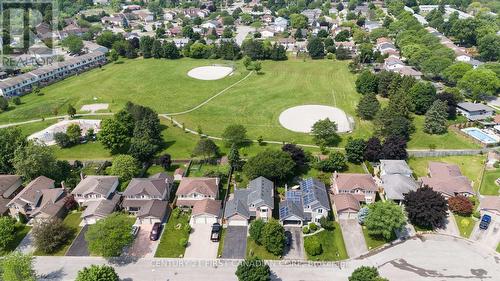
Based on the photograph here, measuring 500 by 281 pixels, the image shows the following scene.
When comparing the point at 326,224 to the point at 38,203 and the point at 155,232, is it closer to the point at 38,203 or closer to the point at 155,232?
the point at 155,232

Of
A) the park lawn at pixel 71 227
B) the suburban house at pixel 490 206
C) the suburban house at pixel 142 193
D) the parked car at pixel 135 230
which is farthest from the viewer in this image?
the suburban house at pixel 142 193

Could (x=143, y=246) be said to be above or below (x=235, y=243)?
below

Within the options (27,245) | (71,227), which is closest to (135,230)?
(71,227)

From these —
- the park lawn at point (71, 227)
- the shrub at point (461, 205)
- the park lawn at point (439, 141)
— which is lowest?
the park lawn at point (71, 227)

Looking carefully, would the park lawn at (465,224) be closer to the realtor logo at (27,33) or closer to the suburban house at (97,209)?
the suburban house at (97,209)

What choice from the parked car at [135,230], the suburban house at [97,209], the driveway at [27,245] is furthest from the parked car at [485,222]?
the driveway at [27,245]

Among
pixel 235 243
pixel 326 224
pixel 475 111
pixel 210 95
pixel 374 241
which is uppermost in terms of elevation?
pixel 475 111

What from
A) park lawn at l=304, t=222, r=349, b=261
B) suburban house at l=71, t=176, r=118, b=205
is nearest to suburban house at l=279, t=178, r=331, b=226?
park lawn at l=304, t=222, r=349, b=261
